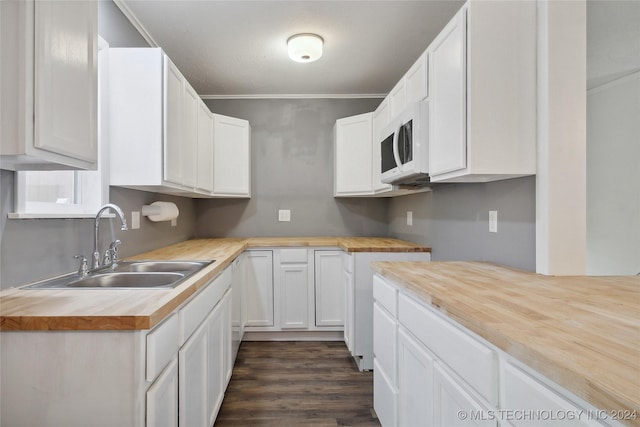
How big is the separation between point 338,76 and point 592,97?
2.33 meters

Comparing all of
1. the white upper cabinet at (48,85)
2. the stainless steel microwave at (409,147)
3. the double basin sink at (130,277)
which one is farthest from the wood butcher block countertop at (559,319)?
the white upper cabinet at (48,85)

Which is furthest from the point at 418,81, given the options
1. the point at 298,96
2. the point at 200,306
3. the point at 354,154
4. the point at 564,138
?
the point at 298,96

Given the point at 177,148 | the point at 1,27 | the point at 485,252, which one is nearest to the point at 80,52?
the point at 1,27

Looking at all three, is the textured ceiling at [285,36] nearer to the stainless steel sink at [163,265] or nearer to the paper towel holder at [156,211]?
the paper towel holder at [156,211]

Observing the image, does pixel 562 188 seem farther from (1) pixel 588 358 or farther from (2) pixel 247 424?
(2) pixel 247 424

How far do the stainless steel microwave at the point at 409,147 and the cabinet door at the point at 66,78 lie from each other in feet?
4.97

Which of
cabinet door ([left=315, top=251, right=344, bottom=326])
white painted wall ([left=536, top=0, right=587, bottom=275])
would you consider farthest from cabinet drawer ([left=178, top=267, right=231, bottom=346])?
white painted wall ([left=536, top=0, right=587, bottom=275])

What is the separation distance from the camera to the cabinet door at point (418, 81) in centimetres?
178

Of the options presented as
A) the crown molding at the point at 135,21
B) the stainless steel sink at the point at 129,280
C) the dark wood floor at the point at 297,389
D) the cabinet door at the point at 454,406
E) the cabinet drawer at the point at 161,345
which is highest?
the crown molding at the point at 135,21

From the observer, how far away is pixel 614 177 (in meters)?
2.70

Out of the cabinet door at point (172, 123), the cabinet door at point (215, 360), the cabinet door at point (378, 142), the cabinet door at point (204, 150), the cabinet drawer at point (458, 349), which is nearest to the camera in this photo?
the cabinet drawer at point (458, 349)

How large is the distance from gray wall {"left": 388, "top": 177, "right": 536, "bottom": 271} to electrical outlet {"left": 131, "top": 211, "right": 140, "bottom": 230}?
6.90 ft

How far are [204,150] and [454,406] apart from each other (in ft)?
8.08

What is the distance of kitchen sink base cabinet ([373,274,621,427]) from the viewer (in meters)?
0.63
